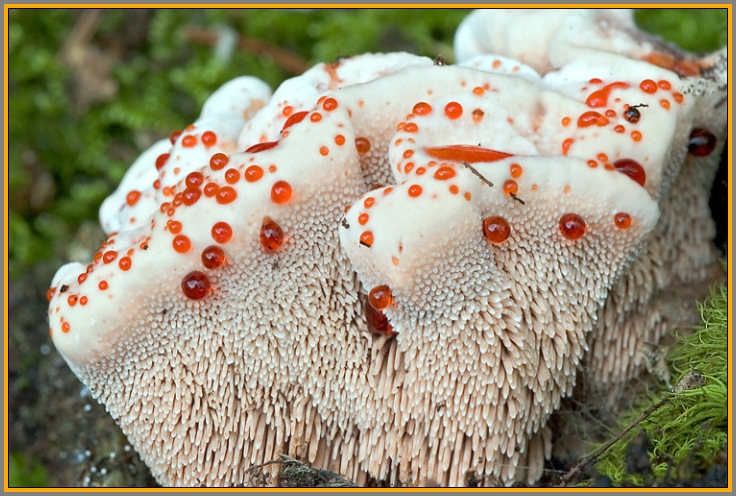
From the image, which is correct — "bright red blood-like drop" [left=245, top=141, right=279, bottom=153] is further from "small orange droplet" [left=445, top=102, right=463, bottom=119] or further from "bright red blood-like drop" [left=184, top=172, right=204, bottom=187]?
"small orange droplet" [left=445, top=102, right=463, bottom=119]

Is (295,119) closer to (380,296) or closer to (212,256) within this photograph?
(212,256)

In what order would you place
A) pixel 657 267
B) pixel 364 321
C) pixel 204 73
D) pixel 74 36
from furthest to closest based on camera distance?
pixel 74 36 < pixel 204 73 < pixel 657 267 < pixel 364 321

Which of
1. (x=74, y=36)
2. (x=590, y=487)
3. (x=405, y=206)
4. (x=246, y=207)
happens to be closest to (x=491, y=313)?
(x=405, y=206)

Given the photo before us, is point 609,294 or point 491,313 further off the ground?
point 491,313

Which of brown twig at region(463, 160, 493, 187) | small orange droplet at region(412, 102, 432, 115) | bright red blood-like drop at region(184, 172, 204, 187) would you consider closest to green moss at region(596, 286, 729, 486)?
brown twig at region(463, 160, 493, 187)

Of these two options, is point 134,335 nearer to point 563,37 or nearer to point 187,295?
point 187,295

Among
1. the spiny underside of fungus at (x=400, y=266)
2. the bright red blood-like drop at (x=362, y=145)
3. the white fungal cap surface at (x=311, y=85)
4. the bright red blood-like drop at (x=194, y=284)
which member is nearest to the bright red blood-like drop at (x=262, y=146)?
the spiny underside of fungus at (x=400, y=266)

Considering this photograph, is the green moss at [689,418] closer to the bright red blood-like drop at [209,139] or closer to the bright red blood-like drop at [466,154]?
the bright red blood-like drop at [466,154]
